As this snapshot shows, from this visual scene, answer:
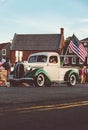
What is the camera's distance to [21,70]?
25.3 meters

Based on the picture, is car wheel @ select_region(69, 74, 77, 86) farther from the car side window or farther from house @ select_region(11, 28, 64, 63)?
house @ select_region(11, 28, 64, 63)

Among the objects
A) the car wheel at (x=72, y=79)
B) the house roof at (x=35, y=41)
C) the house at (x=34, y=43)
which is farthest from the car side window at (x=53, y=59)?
the house roof at (x=35, y=41)

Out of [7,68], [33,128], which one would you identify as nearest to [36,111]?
[33,128]

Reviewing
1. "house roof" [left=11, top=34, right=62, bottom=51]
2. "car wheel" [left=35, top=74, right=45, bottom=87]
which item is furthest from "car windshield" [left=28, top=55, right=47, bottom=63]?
"house roof" [left=11, top=34, right=62, bottom=51]

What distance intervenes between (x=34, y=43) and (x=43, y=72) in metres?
84.2

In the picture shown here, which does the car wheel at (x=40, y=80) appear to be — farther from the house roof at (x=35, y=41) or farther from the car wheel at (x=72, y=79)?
the house roof at (x=35, y=41)

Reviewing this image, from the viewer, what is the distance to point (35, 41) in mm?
108938

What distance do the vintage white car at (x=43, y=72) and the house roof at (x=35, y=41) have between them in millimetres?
78345

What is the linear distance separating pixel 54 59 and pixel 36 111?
54.0 feet

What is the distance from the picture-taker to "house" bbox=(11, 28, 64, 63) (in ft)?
346

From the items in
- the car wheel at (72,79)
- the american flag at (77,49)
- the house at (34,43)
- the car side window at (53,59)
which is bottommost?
the car wheel at (72,79)

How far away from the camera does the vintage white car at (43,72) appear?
24422mm

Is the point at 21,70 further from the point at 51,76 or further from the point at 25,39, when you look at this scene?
the point at 25,39

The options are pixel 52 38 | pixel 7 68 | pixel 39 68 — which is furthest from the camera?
pixel 52 38
